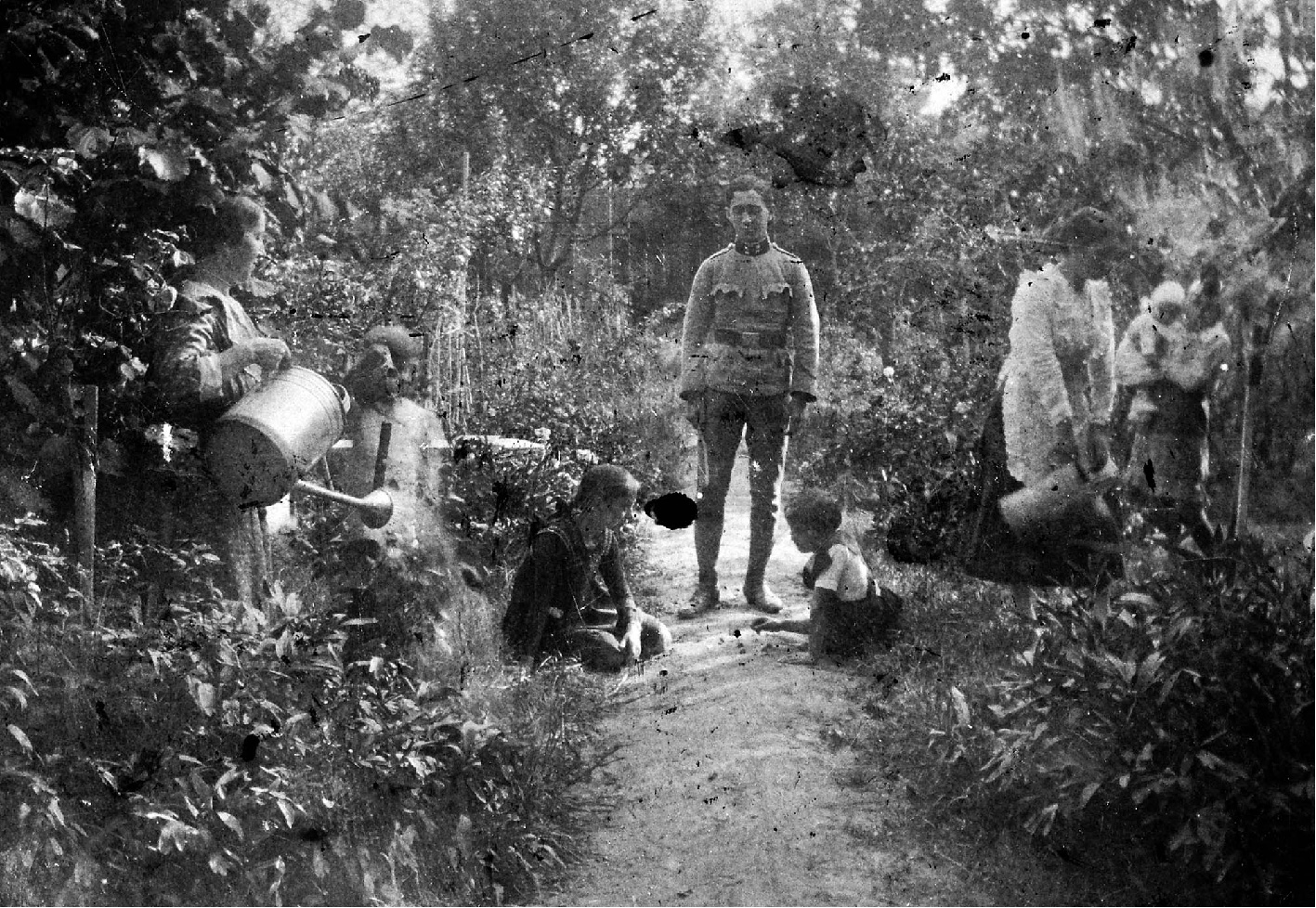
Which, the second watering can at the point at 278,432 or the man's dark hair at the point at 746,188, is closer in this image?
the second watering can at the point at 278,432

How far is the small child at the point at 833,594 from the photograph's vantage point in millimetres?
3186

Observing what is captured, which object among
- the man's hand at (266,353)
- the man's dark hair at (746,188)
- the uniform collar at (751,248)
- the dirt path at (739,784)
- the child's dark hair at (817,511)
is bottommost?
the dirt path at (739,784)

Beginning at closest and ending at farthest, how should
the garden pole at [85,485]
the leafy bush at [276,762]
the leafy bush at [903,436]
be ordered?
the leafy bush at [276,762]
the leafy bush at [903,436]
the garden pole at [85,485]

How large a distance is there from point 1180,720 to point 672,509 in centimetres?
142

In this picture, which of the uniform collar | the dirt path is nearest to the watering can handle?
the dirt path

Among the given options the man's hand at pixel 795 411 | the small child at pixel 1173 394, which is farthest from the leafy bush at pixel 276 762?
the small child at pixel 1173 394

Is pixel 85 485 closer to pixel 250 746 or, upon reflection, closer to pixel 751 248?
pixel 250 746

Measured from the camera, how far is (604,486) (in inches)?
127

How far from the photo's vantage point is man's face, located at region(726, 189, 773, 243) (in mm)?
3146

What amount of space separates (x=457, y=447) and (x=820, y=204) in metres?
1.21

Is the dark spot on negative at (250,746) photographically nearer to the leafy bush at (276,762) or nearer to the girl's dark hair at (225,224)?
the leafy bush at (276,762)

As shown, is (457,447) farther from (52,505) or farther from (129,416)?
(52,505)

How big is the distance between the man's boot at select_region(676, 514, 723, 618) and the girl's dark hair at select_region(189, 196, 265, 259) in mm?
1581

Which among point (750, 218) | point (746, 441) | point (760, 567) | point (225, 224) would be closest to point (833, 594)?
point (760, 567)
